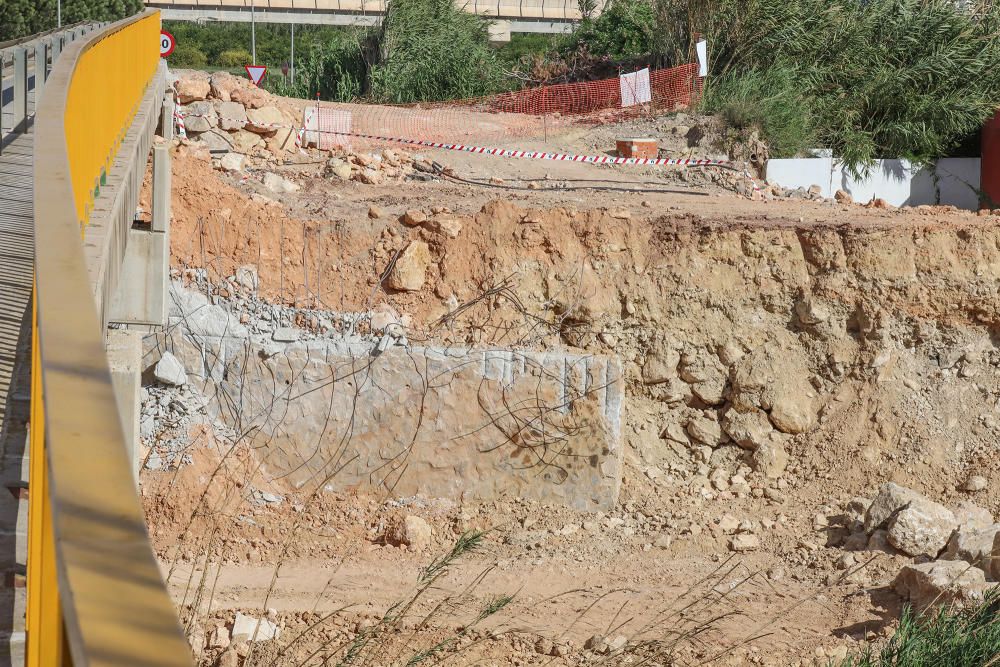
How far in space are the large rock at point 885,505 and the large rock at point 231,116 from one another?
9.94 metres

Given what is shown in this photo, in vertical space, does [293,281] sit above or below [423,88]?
below

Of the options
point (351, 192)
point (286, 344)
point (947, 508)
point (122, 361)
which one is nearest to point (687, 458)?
point (947, 508)

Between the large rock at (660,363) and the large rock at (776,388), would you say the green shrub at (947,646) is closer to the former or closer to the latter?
the large rock at (776,388)

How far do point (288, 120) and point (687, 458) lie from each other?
8.44 m

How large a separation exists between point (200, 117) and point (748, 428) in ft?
28.8

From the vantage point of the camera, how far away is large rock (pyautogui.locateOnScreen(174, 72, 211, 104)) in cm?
1584

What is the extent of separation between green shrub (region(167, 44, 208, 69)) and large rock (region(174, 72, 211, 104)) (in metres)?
22.4

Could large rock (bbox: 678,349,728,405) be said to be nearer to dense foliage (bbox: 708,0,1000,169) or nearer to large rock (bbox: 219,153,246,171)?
large rock (bbox: 219,153,246,171)

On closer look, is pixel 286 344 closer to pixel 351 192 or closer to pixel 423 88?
pixel 351 192


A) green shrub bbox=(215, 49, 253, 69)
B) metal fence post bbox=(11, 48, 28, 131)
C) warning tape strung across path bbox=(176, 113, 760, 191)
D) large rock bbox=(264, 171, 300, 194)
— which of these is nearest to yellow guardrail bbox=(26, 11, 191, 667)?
metal fence post bbox=(11, 48, 28, 131)

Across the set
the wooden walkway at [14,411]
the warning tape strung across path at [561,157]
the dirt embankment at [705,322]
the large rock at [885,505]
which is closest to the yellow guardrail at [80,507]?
the wooden walkway at [14,411]

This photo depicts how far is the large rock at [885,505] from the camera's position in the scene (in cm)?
1011

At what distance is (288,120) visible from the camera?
16.6 meters

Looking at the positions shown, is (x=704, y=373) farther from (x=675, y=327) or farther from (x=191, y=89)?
(x=191, y=89)
